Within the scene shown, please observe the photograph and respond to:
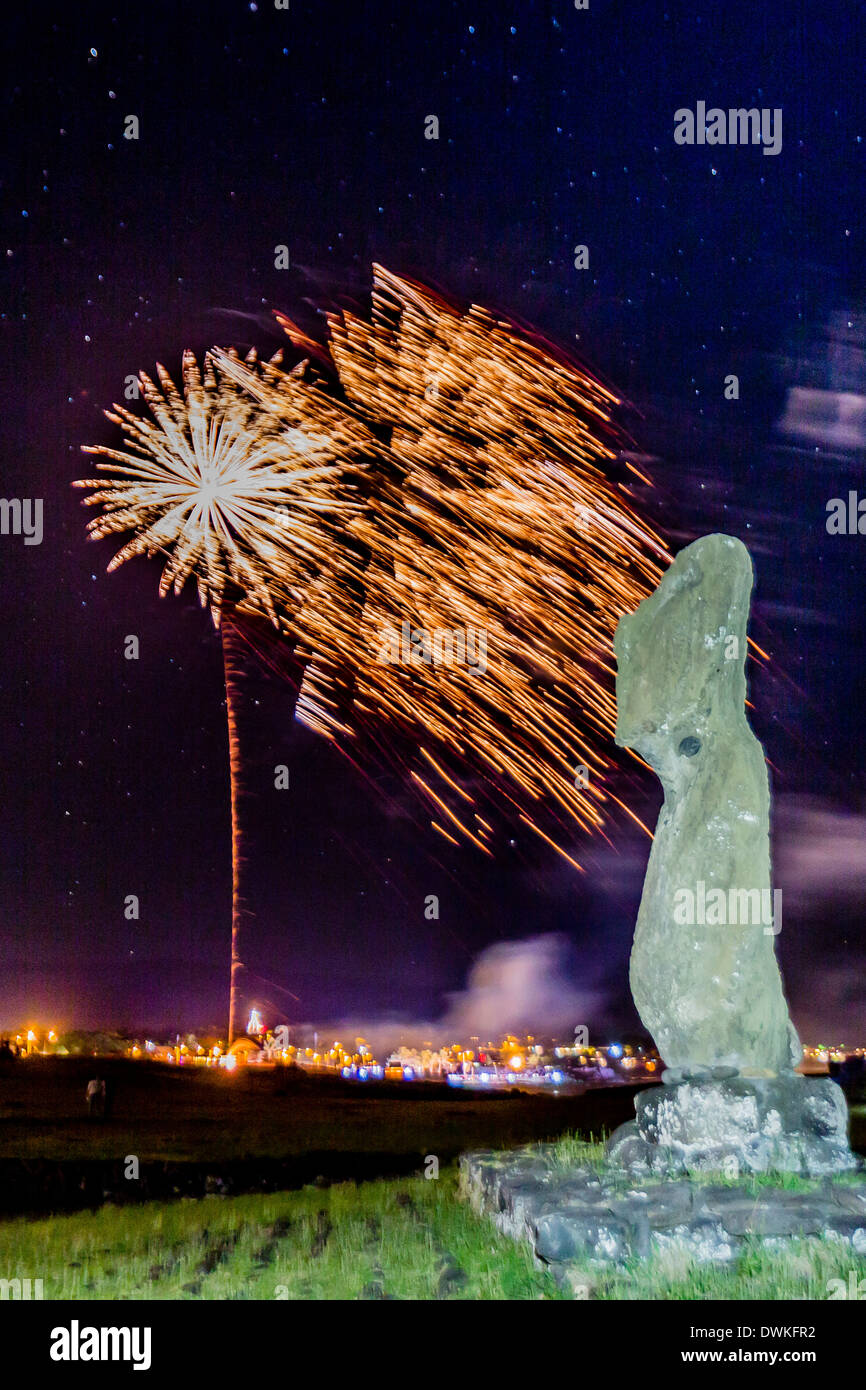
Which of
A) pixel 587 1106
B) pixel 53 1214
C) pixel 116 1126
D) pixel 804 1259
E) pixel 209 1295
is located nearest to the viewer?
pixel 804 1259

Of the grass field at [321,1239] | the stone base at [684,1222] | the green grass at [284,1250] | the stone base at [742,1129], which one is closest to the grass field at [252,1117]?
the grass field at [321,1239]

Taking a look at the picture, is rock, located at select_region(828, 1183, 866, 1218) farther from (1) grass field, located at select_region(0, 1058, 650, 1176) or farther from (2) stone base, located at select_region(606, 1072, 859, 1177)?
(1) grass field, located at select_region(0, 1058, 650, 1176)

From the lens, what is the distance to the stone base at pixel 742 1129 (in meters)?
11.7

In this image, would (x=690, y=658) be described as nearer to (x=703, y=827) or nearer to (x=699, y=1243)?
(x=703, y=827)

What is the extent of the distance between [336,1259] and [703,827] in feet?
18.8

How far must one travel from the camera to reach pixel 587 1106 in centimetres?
3419

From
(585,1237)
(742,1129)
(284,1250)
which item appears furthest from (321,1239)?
(742,1129)

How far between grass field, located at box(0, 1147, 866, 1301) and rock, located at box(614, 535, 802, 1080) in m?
2.83

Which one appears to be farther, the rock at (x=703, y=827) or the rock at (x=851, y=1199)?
the rock at (x=703, y=827)

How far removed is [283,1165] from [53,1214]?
247 inches

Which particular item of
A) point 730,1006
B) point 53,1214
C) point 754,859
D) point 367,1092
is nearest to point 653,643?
point 754,859

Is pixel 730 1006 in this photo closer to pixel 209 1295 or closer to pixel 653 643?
pixel 653 643

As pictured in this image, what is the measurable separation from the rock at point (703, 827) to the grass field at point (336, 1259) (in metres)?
2.83

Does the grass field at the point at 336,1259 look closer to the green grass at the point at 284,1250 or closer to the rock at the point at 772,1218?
the green grass at the point at 284,1250
